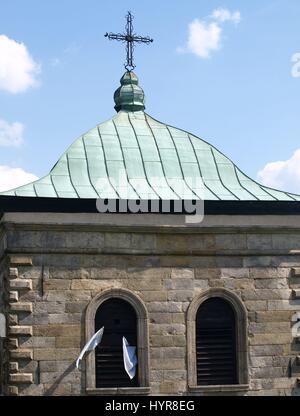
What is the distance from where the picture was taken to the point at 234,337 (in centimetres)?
2370

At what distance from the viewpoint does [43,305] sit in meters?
22.8

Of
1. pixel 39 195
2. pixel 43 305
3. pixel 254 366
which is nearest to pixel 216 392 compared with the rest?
pixel 254 366

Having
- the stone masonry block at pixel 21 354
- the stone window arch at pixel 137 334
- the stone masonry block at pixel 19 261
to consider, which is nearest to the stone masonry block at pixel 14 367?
the stone masonry block at pixel 21 354

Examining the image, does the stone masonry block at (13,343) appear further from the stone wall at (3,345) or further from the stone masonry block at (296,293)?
the stone masonry block at (296,293)

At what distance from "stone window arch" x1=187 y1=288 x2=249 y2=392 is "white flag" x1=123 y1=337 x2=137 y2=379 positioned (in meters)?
1.22

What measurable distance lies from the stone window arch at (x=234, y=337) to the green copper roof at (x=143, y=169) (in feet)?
7.46

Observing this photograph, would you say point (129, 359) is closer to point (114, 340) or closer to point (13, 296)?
point (114, 340)

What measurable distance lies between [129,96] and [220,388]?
26.6ft

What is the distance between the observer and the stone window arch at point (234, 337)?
76.3ft

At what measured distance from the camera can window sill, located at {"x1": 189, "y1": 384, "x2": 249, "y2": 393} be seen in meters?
23.1

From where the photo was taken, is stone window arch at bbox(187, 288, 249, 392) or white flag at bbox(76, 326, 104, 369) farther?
stone window arch at bbox(187, 288, 249, 392)

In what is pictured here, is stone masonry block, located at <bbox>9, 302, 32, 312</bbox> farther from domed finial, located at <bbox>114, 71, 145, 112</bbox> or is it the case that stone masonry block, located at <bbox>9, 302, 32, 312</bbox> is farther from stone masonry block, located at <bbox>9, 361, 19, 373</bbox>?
domed finial, located at <bbox>114, 71, 145, 112</bbox>

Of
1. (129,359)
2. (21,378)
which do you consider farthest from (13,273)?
(129,359)

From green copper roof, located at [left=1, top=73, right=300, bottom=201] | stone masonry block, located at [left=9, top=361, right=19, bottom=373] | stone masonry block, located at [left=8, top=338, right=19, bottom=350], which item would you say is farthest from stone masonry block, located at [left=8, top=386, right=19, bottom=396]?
green copper roof, located at [left=1, top=73, right=300, bottom=201]
